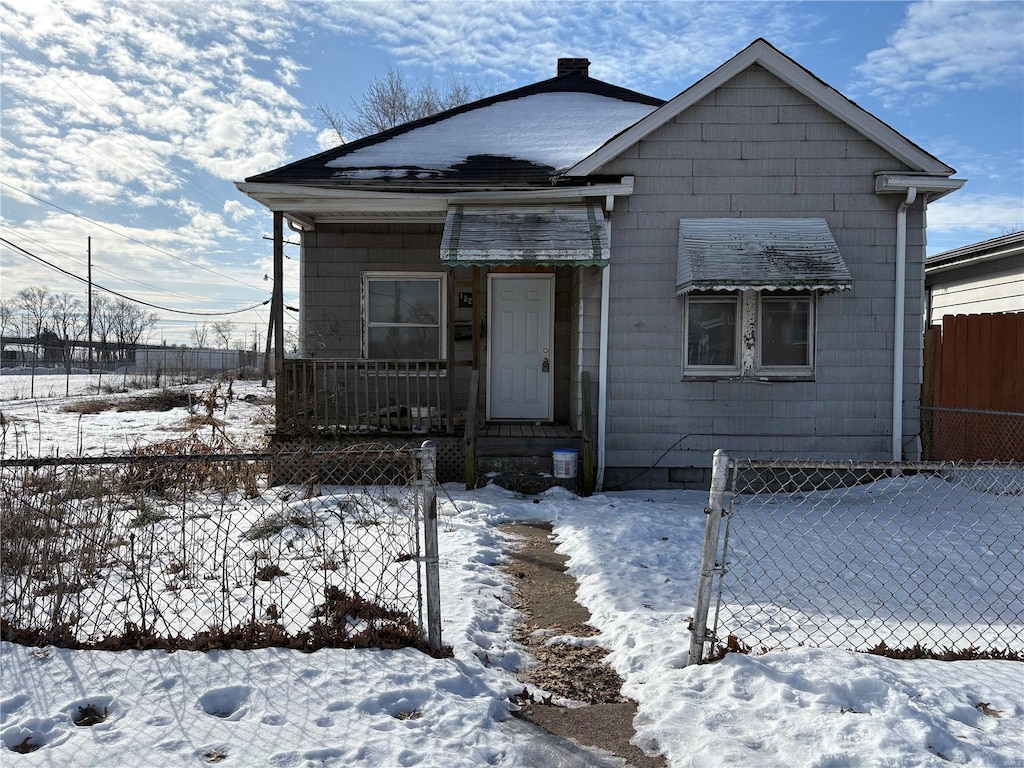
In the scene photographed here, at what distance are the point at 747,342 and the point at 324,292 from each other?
601 centimetres

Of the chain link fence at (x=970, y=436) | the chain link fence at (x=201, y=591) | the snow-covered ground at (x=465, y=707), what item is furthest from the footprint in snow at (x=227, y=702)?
the chain link fence at (x=970, y=436)

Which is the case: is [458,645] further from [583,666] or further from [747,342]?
[747,342]

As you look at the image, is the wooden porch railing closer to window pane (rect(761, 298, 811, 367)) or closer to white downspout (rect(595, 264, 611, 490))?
white downspout (rect(595, 264, 611, 490))

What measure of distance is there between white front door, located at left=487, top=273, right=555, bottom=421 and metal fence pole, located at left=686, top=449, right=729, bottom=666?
22.0 feet

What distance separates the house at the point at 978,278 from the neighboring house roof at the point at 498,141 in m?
5.85

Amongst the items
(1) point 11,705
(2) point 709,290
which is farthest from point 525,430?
(1) point 11,705

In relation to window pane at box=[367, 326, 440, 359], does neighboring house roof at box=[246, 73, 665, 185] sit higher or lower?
higher

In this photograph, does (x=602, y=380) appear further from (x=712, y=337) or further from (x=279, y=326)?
(x=279, y=326)

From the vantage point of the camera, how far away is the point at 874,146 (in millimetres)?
8172

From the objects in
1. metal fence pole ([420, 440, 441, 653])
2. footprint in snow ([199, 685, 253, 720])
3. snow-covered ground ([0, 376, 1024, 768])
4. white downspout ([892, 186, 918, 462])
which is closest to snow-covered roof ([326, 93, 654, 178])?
white downspout ([892, 186, 918, 462])

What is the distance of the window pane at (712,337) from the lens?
331 inches

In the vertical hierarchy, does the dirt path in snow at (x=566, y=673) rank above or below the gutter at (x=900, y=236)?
below

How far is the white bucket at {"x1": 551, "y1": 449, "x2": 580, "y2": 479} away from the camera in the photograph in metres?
8.00

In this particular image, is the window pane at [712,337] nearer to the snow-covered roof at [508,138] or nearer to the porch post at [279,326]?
the snow-covered roof at [508,138]
